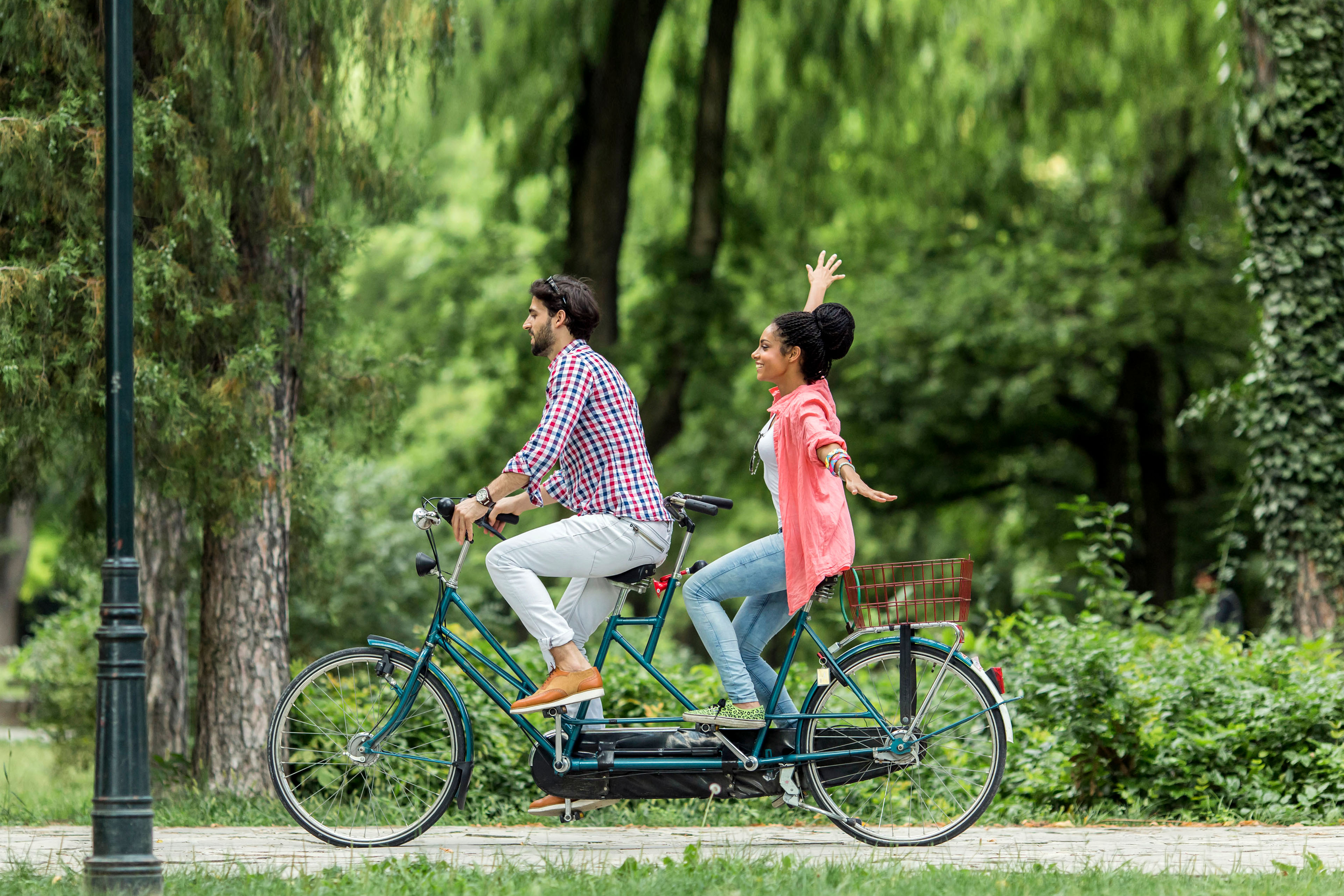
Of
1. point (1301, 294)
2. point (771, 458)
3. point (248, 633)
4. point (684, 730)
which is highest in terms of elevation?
point (1301, 294)

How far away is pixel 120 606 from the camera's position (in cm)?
488

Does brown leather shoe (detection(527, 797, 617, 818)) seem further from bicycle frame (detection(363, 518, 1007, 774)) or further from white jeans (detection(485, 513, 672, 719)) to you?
white jeans (detection(485, 513, 672, 719))

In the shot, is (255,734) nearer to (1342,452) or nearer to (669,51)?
(1342,452)

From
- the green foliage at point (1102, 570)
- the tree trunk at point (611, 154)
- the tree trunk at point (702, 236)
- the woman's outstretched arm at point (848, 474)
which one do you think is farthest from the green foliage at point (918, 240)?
the woman's outstretched arm at point (848, 474)

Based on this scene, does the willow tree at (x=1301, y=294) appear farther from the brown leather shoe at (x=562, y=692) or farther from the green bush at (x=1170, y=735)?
the brown leather shoe at (x=562, y=692)

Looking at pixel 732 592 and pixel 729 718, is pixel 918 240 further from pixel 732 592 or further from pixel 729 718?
pixel 729 718

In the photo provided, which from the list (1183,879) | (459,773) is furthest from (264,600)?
(1183,879)

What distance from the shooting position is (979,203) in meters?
17.2

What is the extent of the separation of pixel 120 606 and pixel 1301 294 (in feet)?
25.7

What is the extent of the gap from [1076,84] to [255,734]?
39.1ft

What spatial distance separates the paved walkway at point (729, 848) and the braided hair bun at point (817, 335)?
191 centimetres

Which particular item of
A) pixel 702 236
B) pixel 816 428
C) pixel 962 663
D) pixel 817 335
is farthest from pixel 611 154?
pixel 962 663

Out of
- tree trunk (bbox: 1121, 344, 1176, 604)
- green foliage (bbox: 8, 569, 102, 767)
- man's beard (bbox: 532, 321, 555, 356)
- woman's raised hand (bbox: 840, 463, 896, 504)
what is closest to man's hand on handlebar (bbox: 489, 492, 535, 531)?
man's beard (bbox: 532, 321, 555, 356)

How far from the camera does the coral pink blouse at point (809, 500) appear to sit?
17.3 feet
